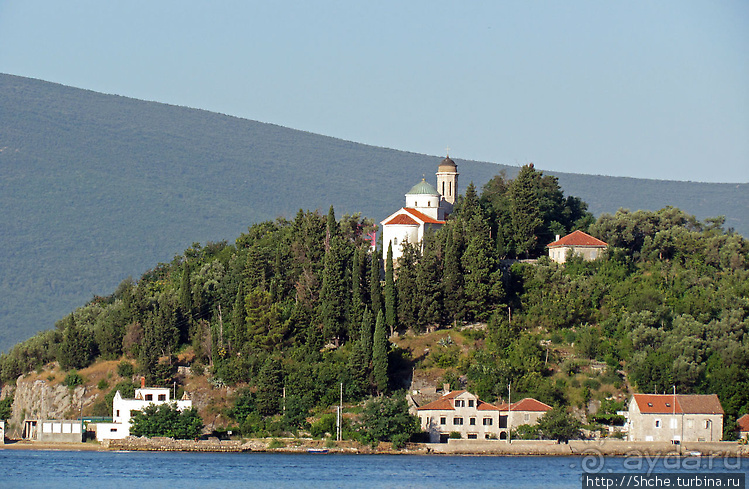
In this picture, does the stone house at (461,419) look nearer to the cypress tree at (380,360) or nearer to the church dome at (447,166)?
the cypress tree at (380,360)

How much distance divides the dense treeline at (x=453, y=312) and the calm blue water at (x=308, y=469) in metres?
6.60

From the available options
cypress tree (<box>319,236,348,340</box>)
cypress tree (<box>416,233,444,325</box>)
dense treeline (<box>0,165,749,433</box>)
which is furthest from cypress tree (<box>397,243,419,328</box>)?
cypress tree (<box>319,236,348,340</box>)

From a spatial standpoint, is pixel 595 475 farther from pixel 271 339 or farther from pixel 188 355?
pixel 188 355

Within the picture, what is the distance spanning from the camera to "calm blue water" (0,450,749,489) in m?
55.7

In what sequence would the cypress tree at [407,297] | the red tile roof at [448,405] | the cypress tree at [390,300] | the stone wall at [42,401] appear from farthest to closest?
the stone wall at [42,401], the cypress tree at [407,297], the cypress tree at [390,300], the red tile roof at [448,405]

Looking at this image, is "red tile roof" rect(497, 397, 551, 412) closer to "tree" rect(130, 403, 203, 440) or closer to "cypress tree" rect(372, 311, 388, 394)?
"cypress tree" rect(372, 311, 388, 394)

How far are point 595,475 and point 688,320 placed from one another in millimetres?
21591

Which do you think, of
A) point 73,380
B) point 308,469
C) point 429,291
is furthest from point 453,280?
point 73,380

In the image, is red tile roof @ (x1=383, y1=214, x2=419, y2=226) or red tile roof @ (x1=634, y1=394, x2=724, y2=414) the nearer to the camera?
red tile roof @ (x1=634, y1=394, x2=724, y2=414)

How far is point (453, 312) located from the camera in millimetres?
78250

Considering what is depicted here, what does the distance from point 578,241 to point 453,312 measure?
11150mm

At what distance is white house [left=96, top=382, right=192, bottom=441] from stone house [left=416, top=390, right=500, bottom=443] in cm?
1343

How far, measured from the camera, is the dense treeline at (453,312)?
72938mm

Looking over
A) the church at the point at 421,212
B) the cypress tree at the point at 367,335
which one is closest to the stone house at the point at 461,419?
the cypress tree at the point at 367,335
